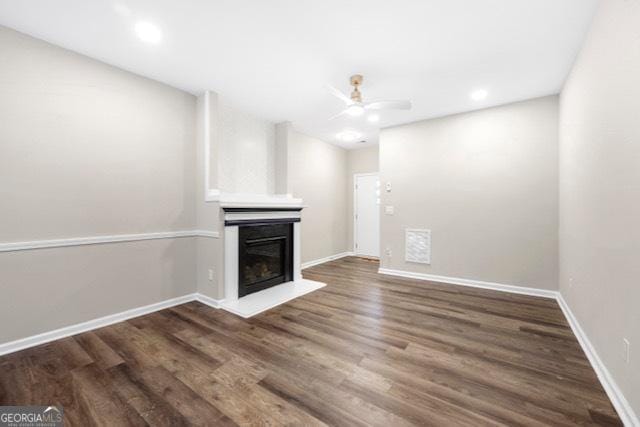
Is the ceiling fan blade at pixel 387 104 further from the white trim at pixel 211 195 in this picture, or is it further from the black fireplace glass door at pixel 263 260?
the black fireplace glass door at pixel 263 260

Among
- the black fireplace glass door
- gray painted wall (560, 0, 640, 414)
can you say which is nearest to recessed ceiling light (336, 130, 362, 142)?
the black fireplace glass door

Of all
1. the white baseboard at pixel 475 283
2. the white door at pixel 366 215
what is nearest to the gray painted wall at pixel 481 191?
the white baseboard at pixel 475 283

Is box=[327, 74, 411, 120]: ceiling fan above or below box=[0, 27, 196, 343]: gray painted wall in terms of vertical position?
above

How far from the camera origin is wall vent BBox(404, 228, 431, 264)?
4.38 meters

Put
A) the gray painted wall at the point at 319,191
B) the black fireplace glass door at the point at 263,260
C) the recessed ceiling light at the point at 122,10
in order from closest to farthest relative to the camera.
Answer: the recessed ceiling light at the point at 122,10 → the black fireplace glass door at the point at 263,260 → the gray painted wall at the point at 319,191

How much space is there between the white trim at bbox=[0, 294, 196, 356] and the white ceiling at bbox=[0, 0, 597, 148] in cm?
271

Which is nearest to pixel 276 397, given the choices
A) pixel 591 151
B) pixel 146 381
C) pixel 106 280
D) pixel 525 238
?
pixel 146 381

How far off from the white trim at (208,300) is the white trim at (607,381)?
11.3 ft

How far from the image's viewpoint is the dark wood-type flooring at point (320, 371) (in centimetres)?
152

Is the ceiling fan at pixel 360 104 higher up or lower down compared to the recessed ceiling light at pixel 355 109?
higher up

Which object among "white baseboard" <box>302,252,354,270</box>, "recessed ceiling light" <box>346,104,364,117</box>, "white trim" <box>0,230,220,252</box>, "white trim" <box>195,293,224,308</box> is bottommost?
"white trim" <box>195,293,224,308</box>

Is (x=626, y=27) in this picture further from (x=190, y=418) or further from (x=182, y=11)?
(x=190, y=418)

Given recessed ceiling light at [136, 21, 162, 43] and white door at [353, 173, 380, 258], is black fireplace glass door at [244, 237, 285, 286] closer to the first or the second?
recessed ceiling light at [136, 21, 162, 43]

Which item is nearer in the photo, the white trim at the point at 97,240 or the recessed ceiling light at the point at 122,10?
the recessed ceiling light at the point at 122,10
